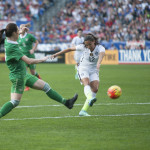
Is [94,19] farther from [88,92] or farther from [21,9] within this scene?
[88,92]

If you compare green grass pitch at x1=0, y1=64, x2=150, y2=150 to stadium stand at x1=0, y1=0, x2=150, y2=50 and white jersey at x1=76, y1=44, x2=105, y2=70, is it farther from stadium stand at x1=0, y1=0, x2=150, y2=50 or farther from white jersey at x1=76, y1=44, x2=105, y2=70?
stadium stand at x1=0, y1=0, x2=150, y2=50

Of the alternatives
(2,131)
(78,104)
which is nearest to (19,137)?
(2,131)

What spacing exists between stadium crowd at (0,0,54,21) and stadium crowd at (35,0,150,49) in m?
1.71

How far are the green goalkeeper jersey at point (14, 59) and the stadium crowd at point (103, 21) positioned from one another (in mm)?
28282

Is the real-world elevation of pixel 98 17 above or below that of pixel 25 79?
below

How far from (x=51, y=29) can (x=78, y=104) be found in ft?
98.0

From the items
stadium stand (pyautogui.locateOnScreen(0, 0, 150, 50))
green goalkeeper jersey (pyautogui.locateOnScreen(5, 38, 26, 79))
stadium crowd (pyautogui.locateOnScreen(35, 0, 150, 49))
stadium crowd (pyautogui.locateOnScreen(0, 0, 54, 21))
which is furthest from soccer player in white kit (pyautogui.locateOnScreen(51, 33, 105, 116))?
stadium crowd (pyautogui.locateOnScreen(0, 0, 54, 21))

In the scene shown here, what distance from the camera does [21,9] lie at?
4359cm

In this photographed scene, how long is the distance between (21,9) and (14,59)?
117 ft

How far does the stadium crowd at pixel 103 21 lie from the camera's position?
37656 mm

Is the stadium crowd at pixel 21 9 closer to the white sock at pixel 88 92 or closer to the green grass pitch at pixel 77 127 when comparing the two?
the green grass pitch at pixel 77 127

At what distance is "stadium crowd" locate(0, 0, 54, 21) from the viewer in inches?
1692

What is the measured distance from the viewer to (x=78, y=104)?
42.3 ft

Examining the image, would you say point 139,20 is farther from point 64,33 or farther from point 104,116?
point 104,116
